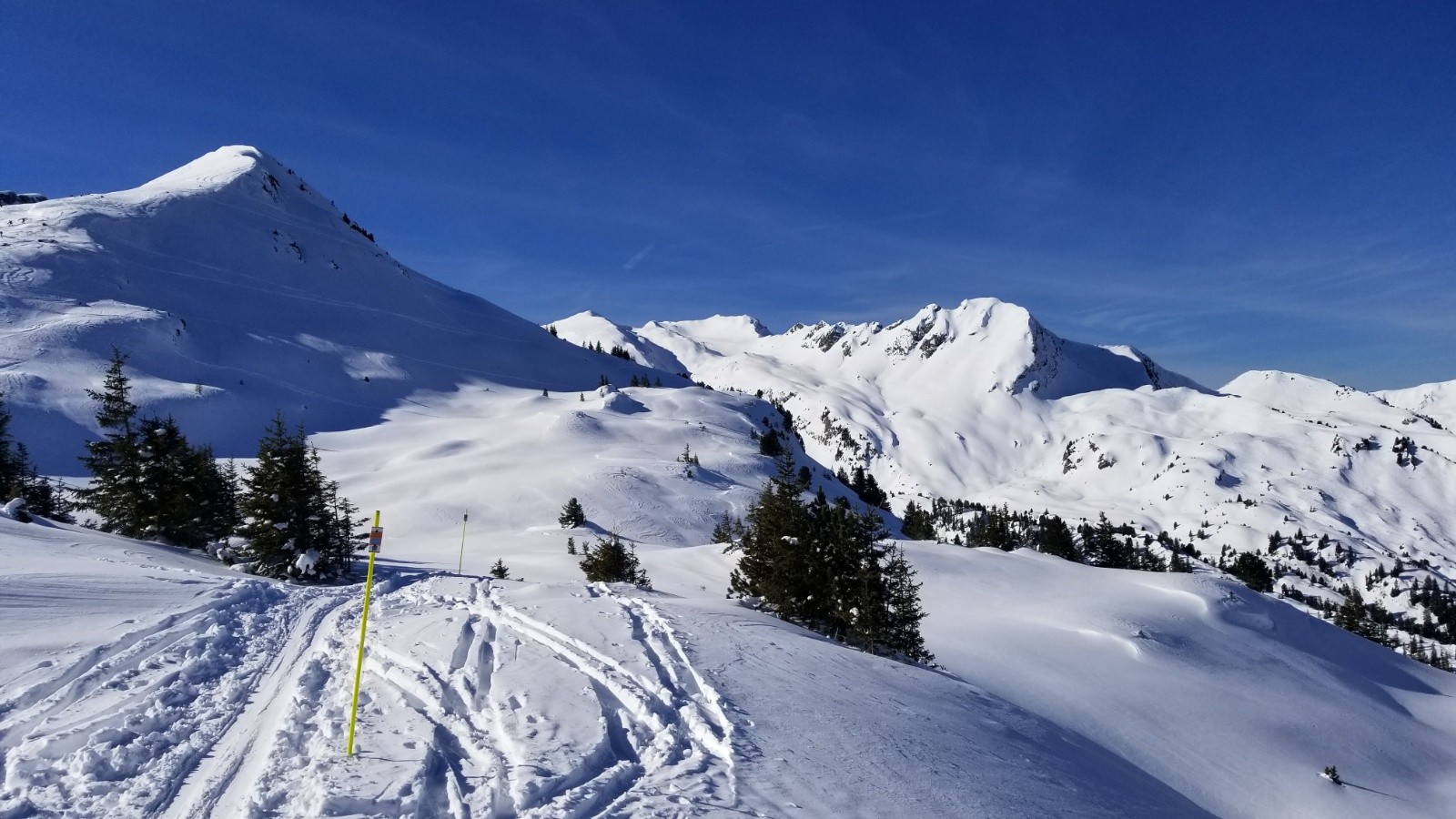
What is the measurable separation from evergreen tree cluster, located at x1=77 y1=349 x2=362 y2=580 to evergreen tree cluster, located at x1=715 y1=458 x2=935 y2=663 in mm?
16216

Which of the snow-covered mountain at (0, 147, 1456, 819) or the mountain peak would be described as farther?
the mountain peak

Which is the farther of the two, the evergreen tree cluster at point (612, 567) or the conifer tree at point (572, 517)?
the conifer tree at point (572, 517)

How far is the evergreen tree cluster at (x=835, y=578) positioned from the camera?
1945cm

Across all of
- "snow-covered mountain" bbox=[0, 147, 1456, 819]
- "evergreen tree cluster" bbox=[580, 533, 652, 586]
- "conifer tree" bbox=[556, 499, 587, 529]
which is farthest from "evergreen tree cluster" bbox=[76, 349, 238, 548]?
"conifer tree" bbox=[556, 499, 587, 529]

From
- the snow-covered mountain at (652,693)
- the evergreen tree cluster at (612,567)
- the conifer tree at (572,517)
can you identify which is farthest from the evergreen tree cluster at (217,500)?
the conifer tree at (572,517)

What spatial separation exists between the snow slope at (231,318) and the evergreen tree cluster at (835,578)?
77.7 metres

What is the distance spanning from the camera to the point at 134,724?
27.5 ft

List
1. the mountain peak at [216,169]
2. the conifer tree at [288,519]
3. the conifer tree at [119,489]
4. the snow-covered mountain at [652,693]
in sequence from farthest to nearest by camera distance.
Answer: the mountain peak at [216,169]
the conifer tree at [119,489]
the conifer tree at [288,519]
the snow-covered mountain at [652,693]

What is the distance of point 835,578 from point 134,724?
54.4 feet

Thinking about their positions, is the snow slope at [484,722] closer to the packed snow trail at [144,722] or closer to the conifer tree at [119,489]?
the packed snow trail at [144,722]

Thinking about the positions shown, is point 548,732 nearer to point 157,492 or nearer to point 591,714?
point 591,714

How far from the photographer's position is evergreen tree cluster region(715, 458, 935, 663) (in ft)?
63.8

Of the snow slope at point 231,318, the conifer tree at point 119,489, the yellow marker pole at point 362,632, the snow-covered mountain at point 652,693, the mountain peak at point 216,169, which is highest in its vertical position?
the mountain peak at point 216,169

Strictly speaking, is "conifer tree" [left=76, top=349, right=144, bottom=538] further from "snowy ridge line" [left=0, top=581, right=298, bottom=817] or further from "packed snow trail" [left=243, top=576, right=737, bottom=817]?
"packed snow trail" [left=243, top=576, right=737, bottom=817]
